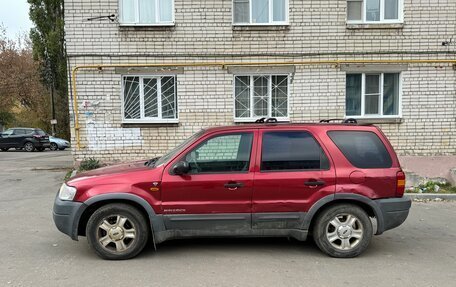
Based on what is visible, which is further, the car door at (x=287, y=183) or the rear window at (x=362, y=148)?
the rear window at (x=362, y=148)

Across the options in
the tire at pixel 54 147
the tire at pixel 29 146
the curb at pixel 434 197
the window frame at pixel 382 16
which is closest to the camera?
the curb at pixel 434 197

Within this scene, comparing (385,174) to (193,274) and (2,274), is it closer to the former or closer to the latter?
(193,274)

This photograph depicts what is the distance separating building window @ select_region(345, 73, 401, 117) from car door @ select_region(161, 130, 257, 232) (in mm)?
6786

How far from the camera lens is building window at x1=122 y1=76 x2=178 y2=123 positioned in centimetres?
1014

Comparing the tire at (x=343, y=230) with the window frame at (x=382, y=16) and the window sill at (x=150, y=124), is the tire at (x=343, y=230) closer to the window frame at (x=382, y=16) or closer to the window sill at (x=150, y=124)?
the window sill at (x=150, y=124)

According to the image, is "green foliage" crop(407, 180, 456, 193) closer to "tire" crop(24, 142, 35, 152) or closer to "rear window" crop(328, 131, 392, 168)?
"rear window" crop(328, 131, 392, 168)

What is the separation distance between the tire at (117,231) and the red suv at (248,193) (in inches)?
0.5

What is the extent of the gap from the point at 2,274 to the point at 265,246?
3027mm

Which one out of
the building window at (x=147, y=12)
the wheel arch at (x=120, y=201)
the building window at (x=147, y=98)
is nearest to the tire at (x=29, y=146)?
the building window at (x=147, y=98)

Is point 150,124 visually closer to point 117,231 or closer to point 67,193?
point 67,193

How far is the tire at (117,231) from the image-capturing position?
4.39m

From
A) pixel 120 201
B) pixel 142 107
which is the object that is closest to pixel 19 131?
pixel 142 107

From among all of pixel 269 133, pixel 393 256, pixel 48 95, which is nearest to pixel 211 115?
pixel 269 133

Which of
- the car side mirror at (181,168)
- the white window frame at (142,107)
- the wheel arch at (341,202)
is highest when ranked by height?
the white window frame at (142,107)
